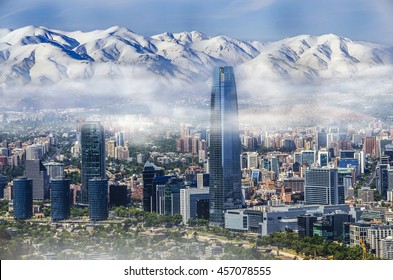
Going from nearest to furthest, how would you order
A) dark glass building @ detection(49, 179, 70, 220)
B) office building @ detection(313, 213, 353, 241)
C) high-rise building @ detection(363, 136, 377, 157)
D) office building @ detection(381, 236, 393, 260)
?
office building @ detection(381, 236, 393, 260) < office building @ detection(313, 213, 353, 241) < dark glass building @ detection(49, 179, 70, 220) < high-rise building @ detection(363, 136, 377, 157)

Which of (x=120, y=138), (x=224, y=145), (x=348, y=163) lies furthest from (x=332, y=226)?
(x=120, y=138)

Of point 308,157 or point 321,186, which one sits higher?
point 308,157

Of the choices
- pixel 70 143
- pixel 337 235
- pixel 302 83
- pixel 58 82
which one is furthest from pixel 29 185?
pixel 337 235

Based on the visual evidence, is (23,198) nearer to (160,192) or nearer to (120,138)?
(120,138)

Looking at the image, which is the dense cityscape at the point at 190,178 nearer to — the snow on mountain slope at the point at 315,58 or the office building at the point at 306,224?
the office building at the point at 306,224

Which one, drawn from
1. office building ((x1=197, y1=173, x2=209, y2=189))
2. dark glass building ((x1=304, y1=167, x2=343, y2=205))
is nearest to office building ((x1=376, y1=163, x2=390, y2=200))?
dark glass building ((x1=304, y1=167, x2=343, y2=205))

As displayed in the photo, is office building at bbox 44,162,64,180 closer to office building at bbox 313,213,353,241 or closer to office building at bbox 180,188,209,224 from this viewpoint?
office building at bbox 180,188,209,224
